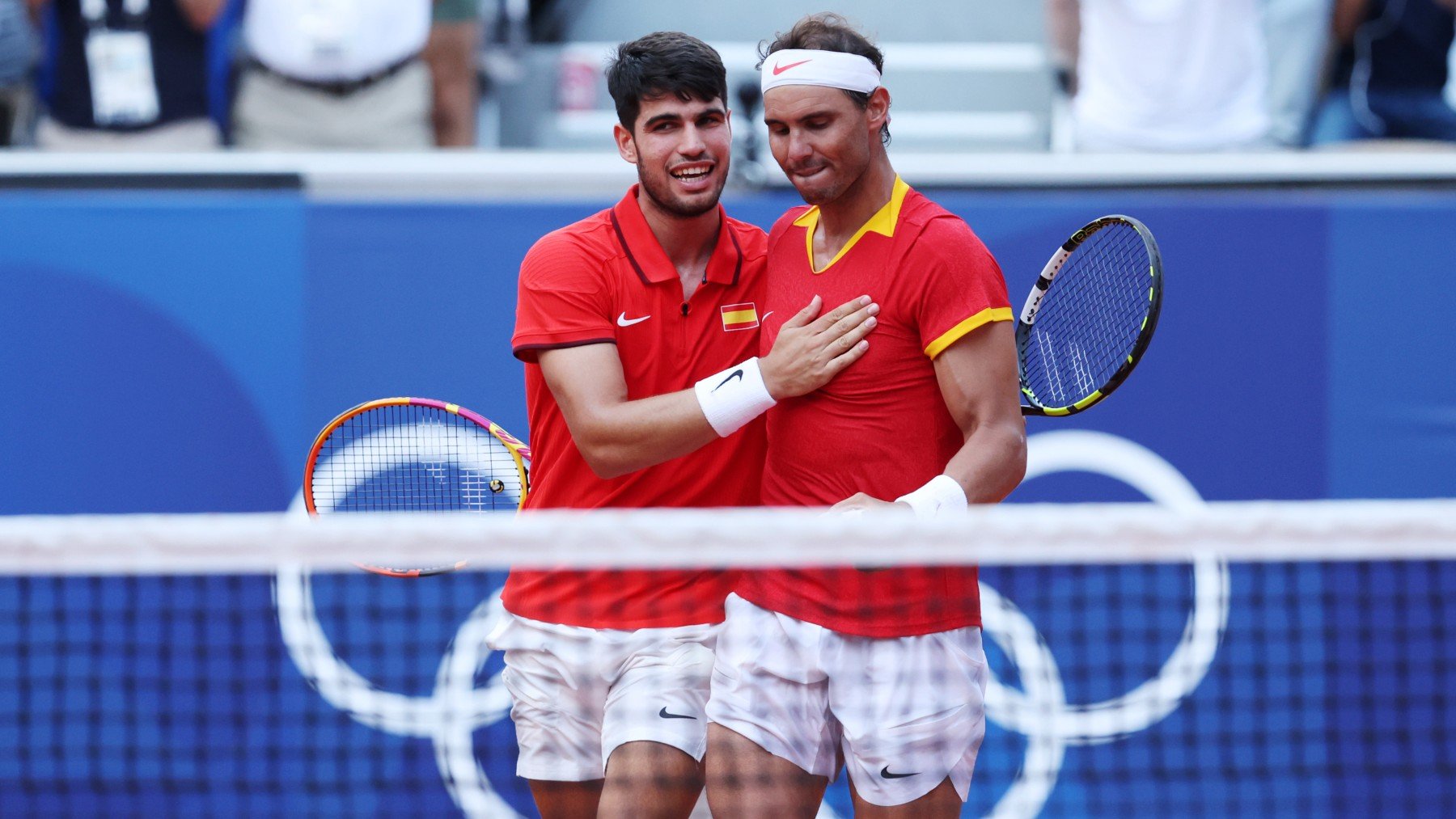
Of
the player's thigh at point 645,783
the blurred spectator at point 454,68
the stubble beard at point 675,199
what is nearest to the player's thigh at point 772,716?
the player's thigh at point 645,783

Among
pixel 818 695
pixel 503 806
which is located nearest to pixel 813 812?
pixel 818 695

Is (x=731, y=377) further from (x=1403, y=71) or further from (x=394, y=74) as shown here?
(x=1403, y=71)

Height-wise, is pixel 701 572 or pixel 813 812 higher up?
pixel 701 572

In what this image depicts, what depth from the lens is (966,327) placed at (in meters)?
3.04

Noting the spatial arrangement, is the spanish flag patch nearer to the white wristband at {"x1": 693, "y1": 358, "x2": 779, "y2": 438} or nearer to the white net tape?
the white wristband at {"x1": 693, "y1": 358, "x2": 779, "y2": 438}

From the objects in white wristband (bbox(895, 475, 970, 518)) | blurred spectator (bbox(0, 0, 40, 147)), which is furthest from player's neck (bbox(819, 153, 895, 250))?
blurred spectator (bbox(0, 0, 40, 147))

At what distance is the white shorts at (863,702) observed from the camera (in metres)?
3.16

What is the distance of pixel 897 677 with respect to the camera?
3.18m

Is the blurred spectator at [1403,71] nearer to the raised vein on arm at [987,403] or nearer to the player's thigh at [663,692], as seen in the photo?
the raised vein on arm at [987,403]

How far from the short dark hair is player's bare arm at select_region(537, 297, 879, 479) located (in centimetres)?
47

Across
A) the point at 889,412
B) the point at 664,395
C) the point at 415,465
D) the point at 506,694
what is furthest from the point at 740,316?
the point at 506,694

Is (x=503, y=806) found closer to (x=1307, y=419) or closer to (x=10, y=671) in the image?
(x=10, y=671)

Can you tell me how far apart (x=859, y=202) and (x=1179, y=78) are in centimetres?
263

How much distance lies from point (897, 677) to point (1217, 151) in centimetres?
249
